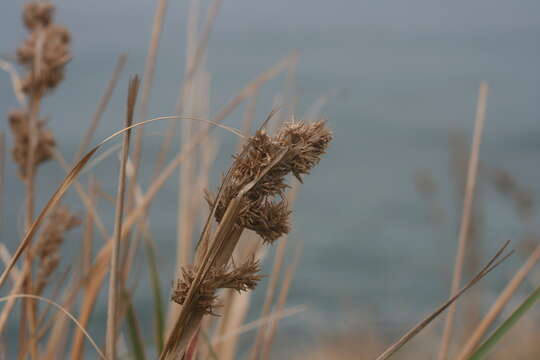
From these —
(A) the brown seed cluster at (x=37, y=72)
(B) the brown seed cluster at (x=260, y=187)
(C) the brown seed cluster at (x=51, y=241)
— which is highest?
(A) the brown seed cluster at (x=37, y=72)

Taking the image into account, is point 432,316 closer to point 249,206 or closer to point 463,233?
point 249,206

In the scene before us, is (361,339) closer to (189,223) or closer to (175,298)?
(189,223)

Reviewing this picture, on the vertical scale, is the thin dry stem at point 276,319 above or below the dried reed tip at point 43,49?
below

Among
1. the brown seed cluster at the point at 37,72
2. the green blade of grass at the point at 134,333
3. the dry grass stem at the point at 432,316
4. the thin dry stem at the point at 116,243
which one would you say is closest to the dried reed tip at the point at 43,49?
the brown seed cluster at the point at 37,72

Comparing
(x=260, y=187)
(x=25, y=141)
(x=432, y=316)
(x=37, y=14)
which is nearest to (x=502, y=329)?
(x=432, y=316)

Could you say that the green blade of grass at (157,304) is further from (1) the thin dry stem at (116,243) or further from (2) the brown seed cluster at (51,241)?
(1) the thin dry stem at (116,243)

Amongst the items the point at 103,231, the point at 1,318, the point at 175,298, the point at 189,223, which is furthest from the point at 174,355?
the point at 189,223
